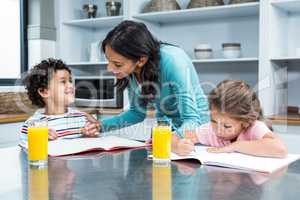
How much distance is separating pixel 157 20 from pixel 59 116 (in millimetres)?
1611

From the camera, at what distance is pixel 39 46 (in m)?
3.41

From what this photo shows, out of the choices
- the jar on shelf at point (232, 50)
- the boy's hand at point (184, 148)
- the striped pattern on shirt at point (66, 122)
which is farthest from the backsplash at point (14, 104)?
the boy's hand at point (184, 148)

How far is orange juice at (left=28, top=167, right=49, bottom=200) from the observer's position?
0.75 m

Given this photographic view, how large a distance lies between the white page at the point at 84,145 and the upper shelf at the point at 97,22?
6.19 feet

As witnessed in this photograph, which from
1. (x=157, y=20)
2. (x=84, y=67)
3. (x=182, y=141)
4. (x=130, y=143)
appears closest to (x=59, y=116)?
(x=130, y=143)

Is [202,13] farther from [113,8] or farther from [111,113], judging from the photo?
[111,113]

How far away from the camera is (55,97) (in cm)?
193

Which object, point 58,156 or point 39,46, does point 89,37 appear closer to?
point 39,46

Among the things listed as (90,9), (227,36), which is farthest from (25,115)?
(227,36)

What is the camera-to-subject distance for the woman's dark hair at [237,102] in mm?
1263

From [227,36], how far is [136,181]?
7.71 feet

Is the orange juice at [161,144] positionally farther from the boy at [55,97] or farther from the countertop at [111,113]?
the countertop at [111,113]

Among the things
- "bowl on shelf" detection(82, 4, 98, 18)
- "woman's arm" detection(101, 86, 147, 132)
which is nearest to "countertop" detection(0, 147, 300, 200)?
"woman's arm" detection(101, 86, 147, 132)

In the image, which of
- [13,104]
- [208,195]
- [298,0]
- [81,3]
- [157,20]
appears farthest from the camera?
[81,3]
